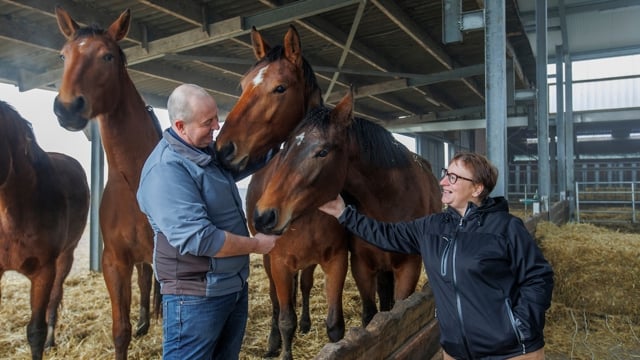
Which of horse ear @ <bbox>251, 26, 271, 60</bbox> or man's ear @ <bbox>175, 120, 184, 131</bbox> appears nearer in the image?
man's ear @ <bbox>175, 120, 184, 131</bbox>

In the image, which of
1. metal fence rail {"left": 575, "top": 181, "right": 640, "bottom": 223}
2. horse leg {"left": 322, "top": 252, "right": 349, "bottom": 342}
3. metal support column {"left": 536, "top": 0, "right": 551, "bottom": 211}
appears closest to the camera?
horse leg {"left": 322, "top": 252, "right": 349, "bottom": 342}

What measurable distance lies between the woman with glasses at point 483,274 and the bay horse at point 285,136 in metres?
0.91

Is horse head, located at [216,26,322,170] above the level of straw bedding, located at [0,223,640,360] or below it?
above

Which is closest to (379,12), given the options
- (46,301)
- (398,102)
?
(46,301)

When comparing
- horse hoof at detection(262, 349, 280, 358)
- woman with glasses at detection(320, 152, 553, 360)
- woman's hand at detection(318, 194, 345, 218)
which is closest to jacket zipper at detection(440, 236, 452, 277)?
woman with glasses at detection(320, 152, 553, 360)

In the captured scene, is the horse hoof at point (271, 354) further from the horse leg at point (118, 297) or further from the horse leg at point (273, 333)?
the horse leg at point (118, 297)

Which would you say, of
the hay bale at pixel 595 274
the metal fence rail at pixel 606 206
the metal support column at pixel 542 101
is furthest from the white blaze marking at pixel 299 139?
the metal fence rail at pixel 606 206

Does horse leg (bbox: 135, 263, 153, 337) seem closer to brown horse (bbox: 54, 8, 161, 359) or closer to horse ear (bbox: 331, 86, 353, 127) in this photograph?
brown horse (bbox: 54, 8, 161, 359)

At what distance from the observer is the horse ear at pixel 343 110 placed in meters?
2.07

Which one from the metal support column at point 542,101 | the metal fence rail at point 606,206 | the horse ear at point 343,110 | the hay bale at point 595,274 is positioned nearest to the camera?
the horse ear at point 343,110

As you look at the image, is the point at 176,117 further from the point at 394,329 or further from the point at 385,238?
the point at 394,329

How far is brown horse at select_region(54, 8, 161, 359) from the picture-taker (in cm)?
227

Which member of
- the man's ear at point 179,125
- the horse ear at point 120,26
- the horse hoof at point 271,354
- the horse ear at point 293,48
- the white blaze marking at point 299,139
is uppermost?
the horse ear at point 120,26

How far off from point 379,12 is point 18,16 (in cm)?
400
